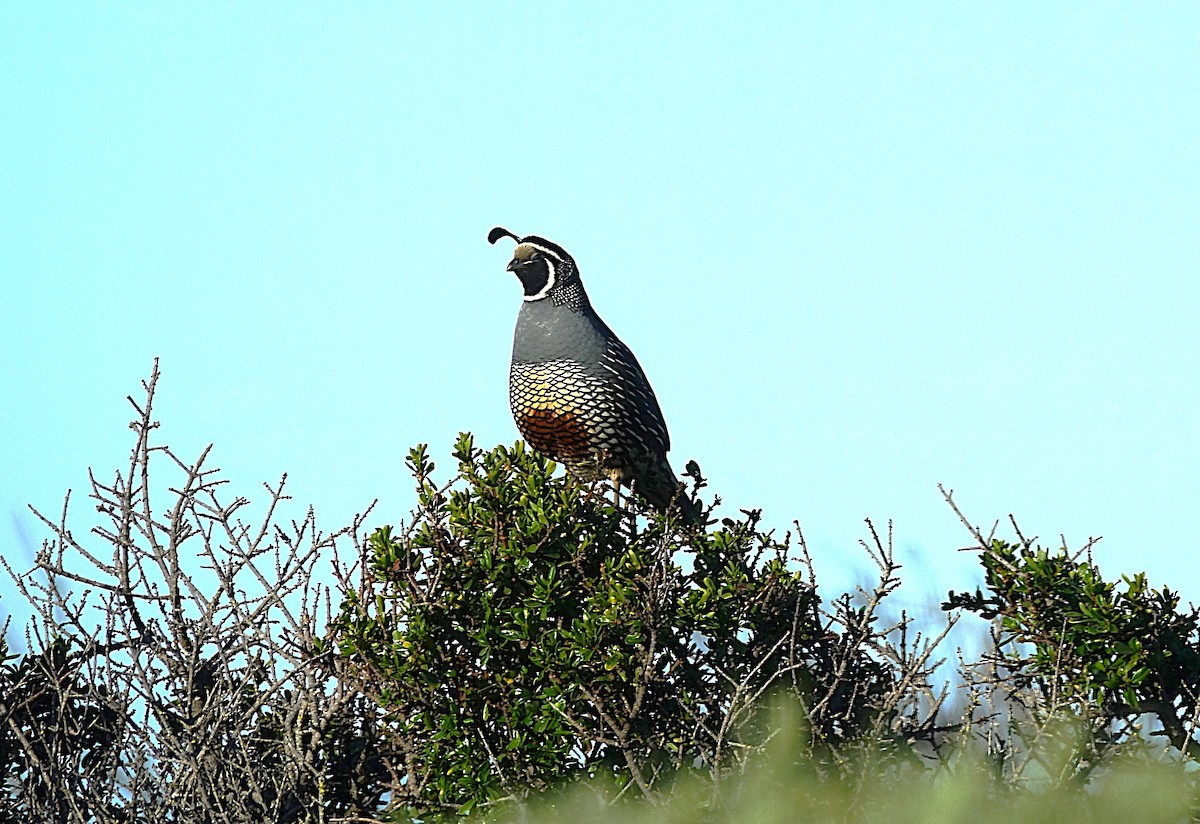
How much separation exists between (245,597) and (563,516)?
130 centimetres

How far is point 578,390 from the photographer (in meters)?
6.18

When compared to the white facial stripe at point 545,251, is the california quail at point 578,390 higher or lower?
lower

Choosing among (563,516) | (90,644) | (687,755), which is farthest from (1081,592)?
(90,644)

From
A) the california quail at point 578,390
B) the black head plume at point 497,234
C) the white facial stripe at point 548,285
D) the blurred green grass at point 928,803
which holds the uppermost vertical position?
the black head plume at point 497,234

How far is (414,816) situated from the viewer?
17.1 feet

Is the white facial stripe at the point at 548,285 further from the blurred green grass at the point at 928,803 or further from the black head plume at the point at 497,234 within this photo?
the blurred green grass at the point at 928,803

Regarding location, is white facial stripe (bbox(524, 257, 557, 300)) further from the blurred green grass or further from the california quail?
the blurred green grass

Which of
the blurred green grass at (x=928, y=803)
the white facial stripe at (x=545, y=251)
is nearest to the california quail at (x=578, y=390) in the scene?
the white facial stripe at (x=545, y=251)

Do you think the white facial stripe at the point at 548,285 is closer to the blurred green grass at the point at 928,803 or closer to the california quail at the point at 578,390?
the california quail at the point at 578,390

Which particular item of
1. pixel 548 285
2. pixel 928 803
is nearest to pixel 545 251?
pixel 548 285

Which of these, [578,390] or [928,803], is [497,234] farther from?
[928,803]

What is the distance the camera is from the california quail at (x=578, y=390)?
6141mm

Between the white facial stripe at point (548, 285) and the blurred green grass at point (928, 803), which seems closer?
the blurred green grass at point (928, 803)

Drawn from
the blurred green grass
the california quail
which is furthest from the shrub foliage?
the blurred green grass
